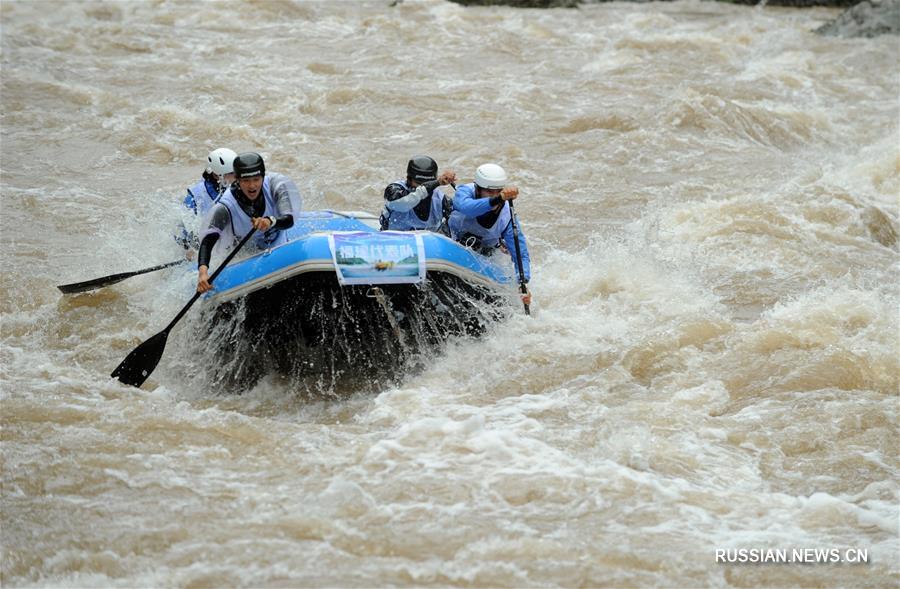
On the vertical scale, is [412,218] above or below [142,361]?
above

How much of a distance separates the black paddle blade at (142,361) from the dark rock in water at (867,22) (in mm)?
15048

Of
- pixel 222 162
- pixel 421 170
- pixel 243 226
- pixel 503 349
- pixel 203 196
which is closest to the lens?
pixel 243 226

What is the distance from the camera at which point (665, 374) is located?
23.0ft

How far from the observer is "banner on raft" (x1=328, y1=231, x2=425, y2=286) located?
650 cm

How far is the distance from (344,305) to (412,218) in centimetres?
120

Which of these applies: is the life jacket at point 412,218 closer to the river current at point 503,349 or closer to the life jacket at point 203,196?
the river current at point 503,349

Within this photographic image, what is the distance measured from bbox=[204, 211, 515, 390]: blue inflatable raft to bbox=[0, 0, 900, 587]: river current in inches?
7.2

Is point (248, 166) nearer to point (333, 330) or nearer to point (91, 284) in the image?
point (333, 330)

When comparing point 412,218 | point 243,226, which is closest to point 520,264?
point 412,218

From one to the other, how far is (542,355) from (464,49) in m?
10.8

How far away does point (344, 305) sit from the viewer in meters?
6.68

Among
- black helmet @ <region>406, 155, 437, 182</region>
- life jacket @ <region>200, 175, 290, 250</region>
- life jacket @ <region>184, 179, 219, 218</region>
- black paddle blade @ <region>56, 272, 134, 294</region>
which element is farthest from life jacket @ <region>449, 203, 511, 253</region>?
black paddle blade @ <region>56, 272, 134, 294</region>

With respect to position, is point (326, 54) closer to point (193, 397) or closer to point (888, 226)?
point (888, 226)

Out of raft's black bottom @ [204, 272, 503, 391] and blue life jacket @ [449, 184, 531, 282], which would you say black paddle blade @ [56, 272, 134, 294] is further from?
blue life jacket @ [449, 184, 531, 282]
